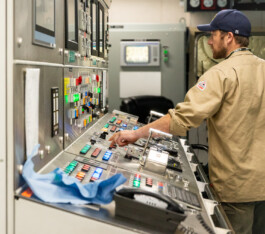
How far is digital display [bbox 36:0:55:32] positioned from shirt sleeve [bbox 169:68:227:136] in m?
0.74

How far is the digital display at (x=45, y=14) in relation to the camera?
132 cm

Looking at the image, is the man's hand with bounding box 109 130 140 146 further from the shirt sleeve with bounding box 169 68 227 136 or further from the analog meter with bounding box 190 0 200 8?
the analog meter with bounding box 190 0 200 8

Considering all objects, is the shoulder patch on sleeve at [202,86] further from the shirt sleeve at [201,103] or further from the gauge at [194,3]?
the gauge at [194,3]

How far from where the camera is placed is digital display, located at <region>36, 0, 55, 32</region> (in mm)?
1324

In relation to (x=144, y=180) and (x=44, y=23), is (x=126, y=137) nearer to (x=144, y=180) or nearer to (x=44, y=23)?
(x=144, y=180)

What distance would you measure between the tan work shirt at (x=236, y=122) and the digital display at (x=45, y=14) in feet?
2.42

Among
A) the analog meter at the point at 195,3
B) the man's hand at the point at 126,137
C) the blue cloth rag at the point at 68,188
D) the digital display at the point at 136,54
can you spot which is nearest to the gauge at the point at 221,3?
the analog meter at the point at 195,3

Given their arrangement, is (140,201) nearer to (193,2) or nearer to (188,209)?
(188,209)

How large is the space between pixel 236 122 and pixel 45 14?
108 cm

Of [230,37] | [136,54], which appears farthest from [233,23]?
[136,54]

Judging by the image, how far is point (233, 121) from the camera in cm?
182

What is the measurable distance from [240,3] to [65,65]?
141 inches

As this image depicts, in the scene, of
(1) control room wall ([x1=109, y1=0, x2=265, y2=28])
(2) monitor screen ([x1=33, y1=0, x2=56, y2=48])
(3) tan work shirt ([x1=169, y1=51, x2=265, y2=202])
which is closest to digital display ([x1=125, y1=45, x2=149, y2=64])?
(1) control room wall ([x1=109, y1=0, x2=265, y2=28])

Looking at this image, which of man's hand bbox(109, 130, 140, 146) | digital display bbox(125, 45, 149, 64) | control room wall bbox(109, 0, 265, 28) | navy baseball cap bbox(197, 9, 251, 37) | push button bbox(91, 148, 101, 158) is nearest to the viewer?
push button bbox(91, 148, 101, 158)
